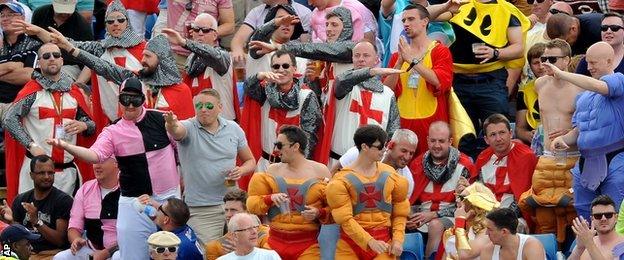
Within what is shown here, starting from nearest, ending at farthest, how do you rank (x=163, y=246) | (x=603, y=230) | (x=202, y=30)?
(x=603, y=230) < (x=163, y=246) < (x=202, y=30)

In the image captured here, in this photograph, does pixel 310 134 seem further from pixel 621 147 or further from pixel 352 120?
pixel 621 147

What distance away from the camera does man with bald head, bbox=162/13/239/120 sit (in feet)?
61.7

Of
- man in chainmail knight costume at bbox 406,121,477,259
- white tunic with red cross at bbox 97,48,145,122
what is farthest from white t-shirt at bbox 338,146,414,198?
white tunic with red cross at bbox 97,48,145,122

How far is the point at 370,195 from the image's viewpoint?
16.2 m

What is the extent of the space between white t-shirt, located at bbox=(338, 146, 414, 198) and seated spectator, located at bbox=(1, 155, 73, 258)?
2.53 metres

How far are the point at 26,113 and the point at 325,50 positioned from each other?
273 centimetres

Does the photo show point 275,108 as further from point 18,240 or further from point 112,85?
point 18,240

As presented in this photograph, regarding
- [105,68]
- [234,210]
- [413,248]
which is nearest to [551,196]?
[413,248]

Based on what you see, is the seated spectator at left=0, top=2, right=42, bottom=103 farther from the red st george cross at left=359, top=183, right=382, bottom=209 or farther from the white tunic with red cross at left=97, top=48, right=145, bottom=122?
the red st george cross at left=359, top=183, right=382, bottom=209

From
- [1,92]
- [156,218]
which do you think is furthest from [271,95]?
[1,92]

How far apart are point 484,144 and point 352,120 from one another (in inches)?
54.8

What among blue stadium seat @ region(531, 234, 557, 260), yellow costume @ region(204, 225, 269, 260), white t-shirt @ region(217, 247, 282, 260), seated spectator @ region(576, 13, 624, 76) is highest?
seated spectator @ region(576, 13, 624, 76)

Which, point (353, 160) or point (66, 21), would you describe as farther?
point (66, 21)

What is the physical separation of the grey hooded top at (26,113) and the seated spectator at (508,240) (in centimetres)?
461
